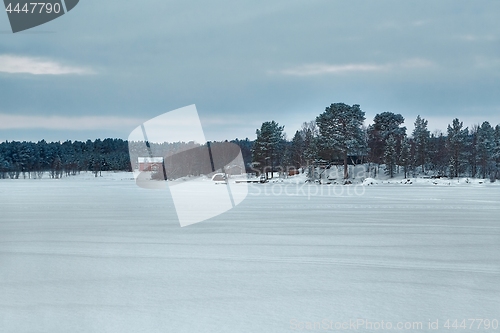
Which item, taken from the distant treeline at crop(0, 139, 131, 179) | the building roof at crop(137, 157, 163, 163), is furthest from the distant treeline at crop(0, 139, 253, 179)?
the building roof at crop(137, 157, 163, 163)

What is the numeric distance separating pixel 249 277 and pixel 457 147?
5521 centimetres

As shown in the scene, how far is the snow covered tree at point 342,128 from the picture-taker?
2057 inches

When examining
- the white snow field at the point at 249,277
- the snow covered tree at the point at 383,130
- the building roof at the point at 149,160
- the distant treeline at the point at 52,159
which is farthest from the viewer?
the distant treeline at the point at 52,159

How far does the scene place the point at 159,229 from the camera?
10734 mm

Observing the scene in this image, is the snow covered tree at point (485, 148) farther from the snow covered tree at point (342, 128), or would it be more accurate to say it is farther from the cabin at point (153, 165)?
the cabin at point (153, 165)

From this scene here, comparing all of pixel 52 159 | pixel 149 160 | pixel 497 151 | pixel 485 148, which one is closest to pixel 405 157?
pixel 485 148

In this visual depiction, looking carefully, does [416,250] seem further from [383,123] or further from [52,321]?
[383,123]

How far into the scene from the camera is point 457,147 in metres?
55.8

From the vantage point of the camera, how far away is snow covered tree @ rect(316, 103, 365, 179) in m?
52.2

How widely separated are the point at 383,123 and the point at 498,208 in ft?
189

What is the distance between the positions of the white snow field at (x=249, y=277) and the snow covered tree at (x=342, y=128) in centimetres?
4138

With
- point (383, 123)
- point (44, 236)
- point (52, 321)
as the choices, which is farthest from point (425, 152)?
point (52, 321)

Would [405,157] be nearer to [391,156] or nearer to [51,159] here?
[391,156]

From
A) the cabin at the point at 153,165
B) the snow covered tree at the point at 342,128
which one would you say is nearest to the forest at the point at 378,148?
the snow covered tree at the point at 342,128
